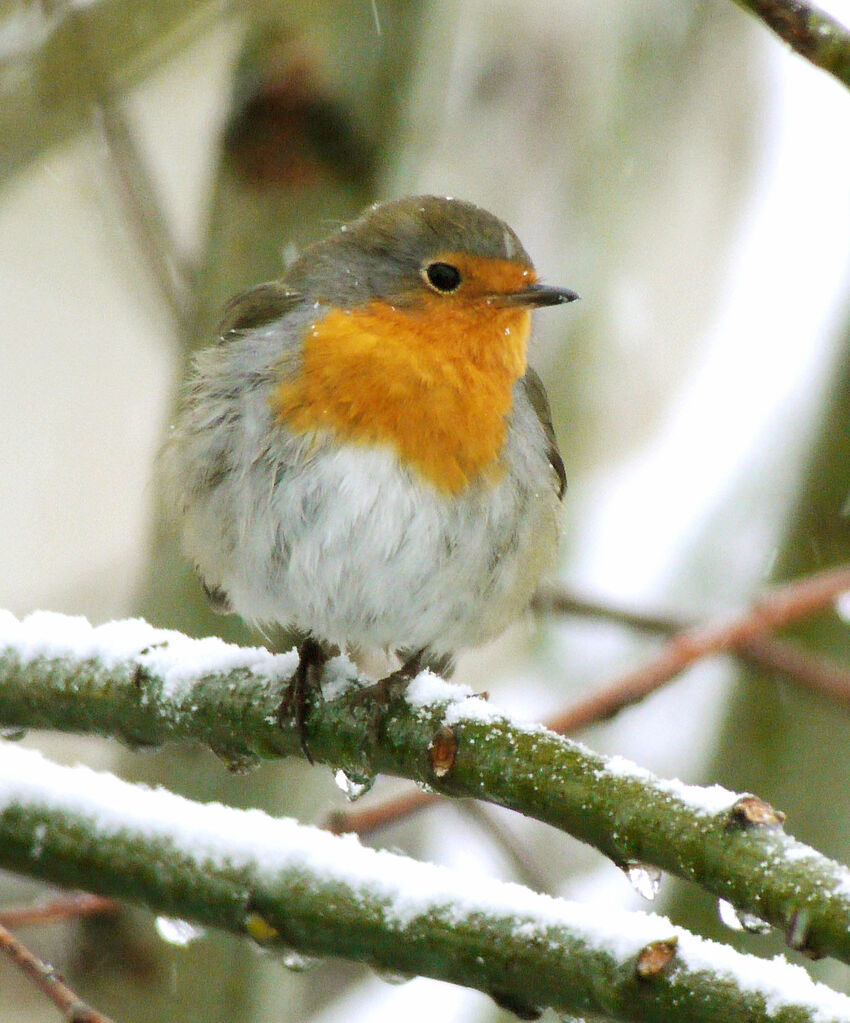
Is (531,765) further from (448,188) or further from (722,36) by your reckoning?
(722,36)

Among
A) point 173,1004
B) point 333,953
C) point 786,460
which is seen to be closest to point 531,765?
point 333,953

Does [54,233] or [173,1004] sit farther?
[54,233]

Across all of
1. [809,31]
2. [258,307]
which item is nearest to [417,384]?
[258,307]

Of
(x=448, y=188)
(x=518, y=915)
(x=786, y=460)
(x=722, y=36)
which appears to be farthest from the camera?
(x=722, y=36)

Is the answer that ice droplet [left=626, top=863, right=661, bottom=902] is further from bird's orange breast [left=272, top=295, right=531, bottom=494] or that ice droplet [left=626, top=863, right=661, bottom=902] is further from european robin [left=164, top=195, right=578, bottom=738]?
bird's orange breast [left=272, top=295, right=531, bottom=494]

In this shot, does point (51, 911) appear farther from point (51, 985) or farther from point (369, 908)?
point (369, 908)

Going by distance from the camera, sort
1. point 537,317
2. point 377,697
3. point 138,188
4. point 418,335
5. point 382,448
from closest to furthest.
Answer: point 377,697
point 382,448
point 418,335
point 138,188
point 537,317

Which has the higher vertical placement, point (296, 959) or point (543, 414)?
point (543, 414)
